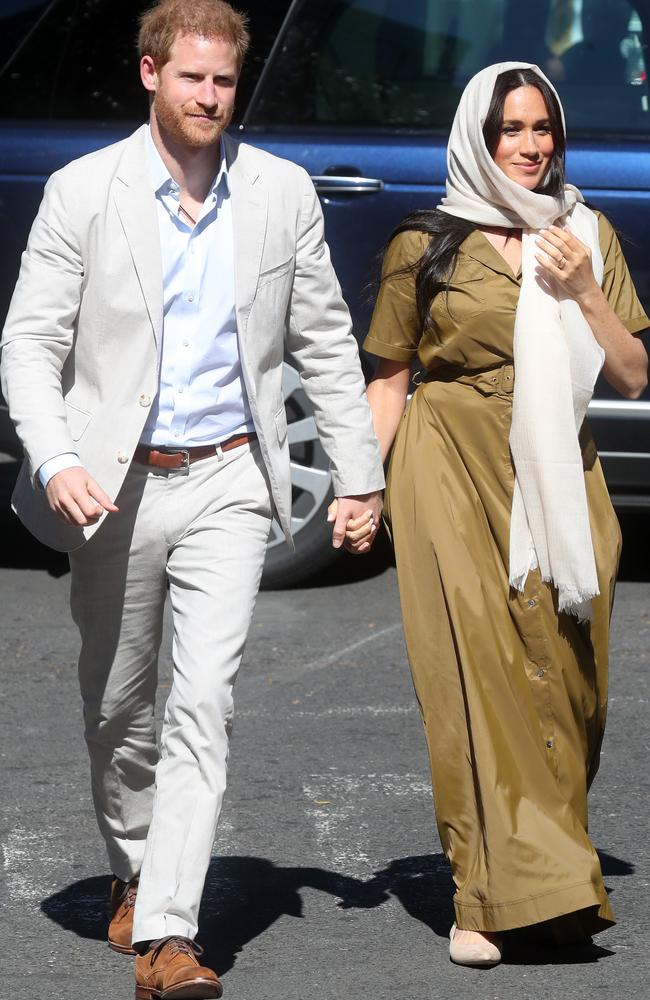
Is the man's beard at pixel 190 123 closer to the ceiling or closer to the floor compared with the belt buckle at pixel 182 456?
closer to the ceiling

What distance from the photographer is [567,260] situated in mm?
3916

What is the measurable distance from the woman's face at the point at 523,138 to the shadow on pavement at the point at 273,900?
1581 millimetres

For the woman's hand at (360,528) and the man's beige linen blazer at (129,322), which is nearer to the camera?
the man's beige linen blazer at (129,322)

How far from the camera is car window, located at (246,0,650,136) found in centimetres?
656

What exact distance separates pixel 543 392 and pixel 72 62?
3562 mm

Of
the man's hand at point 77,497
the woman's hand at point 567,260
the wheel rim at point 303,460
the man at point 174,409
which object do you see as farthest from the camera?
the wheel rim at point 303,460

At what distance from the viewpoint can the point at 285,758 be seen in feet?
17.1

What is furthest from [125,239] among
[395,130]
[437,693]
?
[395,130]

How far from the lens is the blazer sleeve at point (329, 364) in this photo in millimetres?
3939

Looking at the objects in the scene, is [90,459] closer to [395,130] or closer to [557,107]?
[557,107]

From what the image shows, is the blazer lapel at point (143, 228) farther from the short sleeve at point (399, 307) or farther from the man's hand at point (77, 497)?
the short sleeve at point (399, 307)

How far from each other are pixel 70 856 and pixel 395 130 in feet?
10.1

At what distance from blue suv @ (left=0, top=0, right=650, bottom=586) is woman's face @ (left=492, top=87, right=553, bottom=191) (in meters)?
2.38

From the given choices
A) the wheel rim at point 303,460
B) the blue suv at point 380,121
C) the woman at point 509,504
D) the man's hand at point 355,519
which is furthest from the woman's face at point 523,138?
the wheel rim at point 303,460
